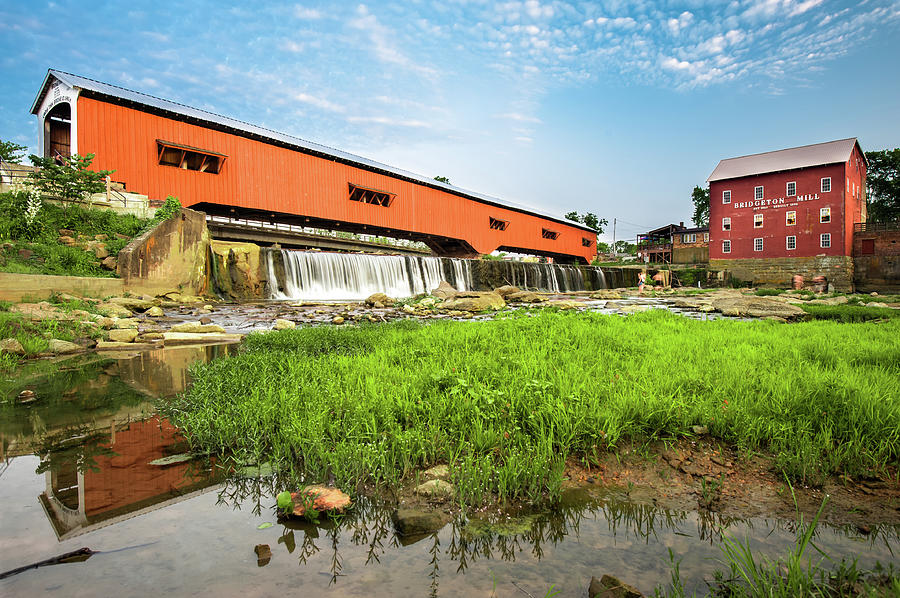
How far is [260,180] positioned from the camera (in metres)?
20.1

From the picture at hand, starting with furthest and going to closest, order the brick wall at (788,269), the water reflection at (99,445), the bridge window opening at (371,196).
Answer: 1. the brick wall at (788,269)
2. the bridge window opening at (371,196)
3. the water reflection at (99,445)

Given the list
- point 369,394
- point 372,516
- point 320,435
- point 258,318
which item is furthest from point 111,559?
point 258,318

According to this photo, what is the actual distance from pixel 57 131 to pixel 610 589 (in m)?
27.6

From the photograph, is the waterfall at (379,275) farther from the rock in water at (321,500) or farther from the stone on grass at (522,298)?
the rock in water at (321,500)

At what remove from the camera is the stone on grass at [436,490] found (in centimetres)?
229

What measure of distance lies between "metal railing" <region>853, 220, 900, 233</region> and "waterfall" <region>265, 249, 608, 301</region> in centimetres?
2280

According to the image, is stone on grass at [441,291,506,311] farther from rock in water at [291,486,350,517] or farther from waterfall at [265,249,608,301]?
rock in water at [291,486,350,517]

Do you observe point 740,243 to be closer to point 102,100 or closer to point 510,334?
point 510,334

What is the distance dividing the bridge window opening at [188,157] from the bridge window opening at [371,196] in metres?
6.79

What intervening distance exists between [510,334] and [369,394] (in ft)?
10.1

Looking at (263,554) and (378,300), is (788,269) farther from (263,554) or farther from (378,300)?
(263,554)

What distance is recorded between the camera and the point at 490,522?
82.2 inches

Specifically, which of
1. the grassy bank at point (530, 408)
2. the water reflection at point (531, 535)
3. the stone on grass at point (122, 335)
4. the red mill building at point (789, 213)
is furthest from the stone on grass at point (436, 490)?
the red mill building at point (789, 213)

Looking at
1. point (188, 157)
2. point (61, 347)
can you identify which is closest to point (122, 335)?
point (61, 347)
